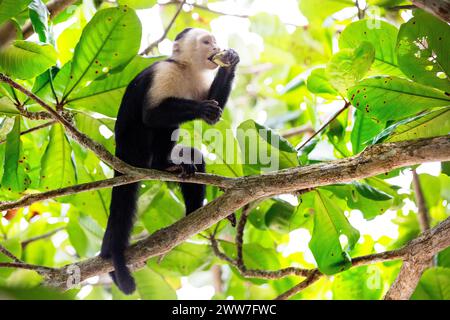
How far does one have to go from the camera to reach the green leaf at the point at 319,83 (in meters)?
2.10

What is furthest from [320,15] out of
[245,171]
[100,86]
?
[100,86]

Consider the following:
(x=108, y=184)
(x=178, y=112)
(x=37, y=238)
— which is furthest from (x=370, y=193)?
(x=37, y=238)

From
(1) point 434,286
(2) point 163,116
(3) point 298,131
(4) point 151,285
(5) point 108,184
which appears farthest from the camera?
(3) point 298,131

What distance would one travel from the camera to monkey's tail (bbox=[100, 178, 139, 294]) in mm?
2164

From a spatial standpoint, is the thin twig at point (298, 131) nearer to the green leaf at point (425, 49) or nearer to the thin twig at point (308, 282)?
the thin twig at point (308, 282)

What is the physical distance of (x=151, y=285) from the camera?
9.18 feet

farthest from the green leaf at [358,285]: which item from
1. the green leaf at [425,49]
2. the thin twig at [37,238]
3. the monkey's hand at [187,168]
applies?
the thin twig at [37,238]

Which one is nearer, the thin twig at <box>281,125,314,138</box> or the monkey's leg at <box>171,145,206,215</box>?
the monkey's leg at <box>171,145,206,215</box>

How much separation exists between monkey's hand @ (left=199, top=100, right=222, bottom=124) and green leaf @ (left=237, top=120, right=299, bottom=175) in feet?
0.67

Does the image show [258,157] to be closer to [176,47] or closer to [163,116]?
[163,116]

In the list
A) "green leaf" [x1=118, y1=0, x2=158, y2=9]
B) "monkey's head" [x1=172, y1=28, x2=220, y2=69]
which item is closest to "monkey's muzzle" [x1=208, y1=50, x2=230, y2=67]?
"monkey's head" [x1=172, y1=28, x2=220, y2=69]

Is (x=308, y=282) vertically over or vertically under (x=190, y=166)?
under

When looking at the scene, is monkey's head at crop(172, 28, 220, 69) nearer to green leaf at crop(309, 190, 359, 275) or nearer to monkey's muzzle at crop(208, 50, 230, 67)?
monkey's muzzle at crop(208, 50, 230, 67)

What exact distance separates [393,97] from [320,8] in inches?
38.7
